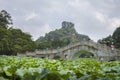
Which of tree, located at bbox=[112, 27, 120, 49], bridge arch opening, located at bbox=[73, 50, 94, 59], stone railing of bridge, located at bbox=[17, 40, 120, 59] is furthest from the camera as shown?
tree, located at bbox=[112, 27, 120, 49]

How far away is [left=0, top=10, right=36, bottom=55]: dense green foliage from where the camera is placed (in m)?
57.0

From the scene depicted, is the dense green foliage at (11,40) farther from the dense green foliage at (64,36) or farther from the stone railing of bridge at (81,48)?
the dense green foliage at (64,36)

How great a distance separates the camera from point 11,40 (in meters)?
Answer: 61.6

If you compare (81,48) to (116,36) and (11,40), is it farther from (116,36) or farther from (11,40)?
(116,36)

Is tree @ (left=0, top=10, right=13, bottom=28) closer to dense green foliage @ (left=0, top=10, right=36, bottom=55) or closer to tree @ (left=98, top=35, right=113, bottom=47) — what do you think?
dense green foliage @ (left=0, top=10, right=36, bottom=55)

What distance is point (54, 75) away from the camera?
2.40 metres

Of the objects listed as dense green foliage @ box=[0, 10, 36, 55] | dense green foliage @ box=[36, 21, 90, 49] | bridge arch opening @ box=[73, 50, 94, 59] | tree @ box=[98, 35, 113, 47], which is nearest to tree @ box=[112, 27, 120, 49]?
tree @ box=[98, 35, 113, 47]

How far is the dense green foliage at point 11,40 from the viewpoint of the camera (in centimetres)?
5697

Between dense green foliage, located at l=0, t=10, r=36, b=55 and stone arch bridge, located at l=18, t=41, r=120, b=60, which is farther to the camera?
dense green foliage, located at l=0, t=10, r=36, b=55

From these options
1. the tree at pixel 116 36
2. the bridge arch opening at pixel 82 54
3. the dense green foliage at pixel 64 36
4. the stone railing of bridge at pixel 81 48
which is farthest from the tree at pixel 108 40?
the stone railing of bridge at pixel 81 48

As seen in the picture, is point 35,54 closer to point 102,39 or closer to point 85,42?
point 85,42

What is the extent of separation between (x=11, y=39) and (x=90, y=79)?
60393mm

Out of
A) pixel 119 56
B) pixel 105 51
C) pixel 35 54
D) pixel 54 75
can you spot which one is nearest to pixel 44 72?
pixel 54 75

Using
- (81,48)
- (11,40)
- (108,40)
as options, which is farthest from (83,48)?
(108,40)
